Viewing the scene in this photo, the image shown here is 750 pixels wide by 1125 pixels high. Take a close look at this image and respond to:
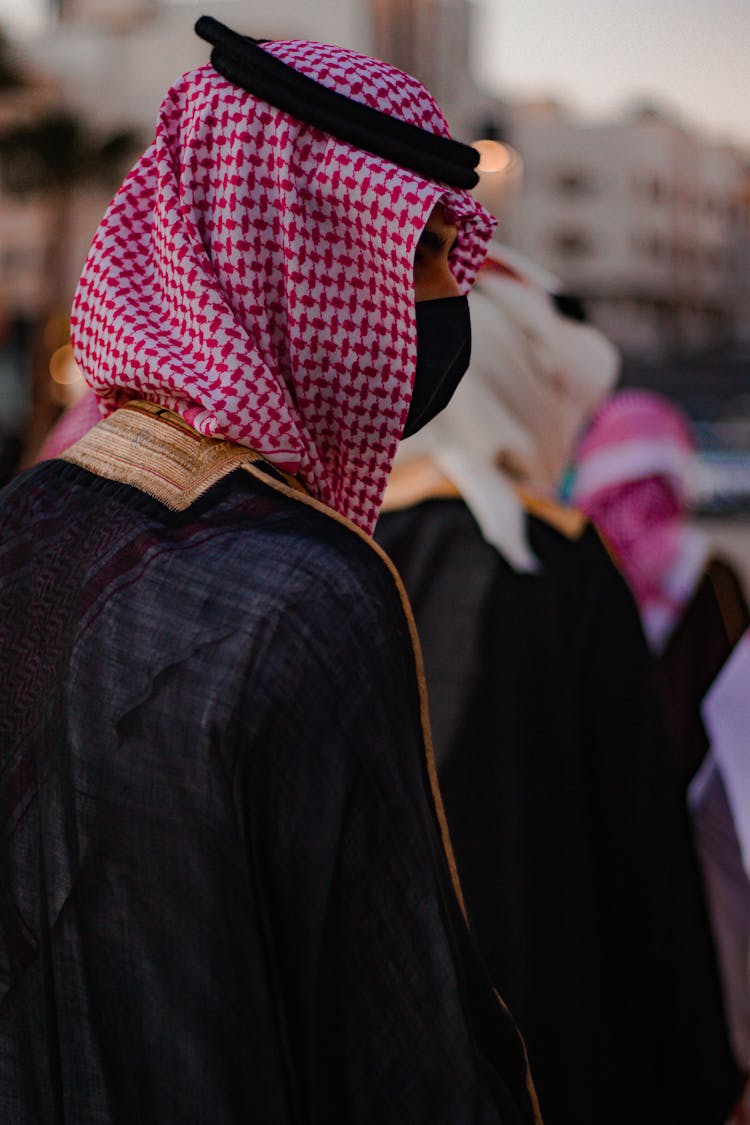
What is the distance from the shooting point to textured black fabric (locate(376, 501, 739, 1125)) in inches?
89.9

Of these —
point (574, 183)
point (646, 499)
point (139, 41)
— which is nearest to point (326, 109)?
point (646, 499)

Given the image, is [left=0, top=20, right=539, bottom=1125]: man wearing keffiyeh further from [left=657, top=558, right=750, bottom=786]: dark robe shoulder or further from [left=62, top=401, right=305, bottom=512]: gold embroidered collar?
[left=657, top=558, right=750, bottom=786]: dark robe shoulder

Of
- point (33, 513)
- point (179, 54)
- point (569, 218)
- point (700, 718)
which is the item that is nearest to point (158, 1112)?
point (33, 513)

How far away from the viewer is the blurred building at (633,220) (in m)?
63.7

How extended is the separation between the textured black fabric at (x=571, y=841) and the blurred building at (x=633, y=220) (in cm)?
5927

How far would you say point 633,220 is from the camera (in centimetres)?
6494

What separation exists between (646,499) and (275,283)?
11.5 ft

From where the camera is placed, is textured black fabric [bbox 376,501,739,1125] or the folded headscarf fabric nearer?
textured black fabric [bbox 376,501,739,1125]

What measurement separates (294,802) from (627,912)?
1519 millimetres

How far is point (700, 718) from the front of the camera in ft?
11.2

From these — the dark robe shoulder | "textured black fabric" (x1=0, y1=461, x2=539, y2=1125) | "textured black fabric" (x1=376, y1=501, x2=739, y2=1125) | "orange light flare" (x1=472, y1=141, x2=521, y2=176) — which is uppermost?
"textured black fabric" (x1=0, y1=461, x2=539, y2=1125)

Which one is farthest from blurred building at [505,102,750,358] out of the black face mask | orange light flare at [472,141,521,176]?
the black face mask

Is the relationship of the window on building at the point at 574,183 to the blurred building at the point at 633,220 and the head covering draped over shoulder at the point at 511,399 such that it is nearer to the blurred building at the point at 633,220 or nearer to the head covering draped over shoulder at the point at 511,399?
the blurred building at the point at 633,220

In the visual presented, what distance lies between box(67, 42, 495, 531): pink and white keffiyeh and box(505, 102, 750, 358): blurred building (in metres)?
60.4
